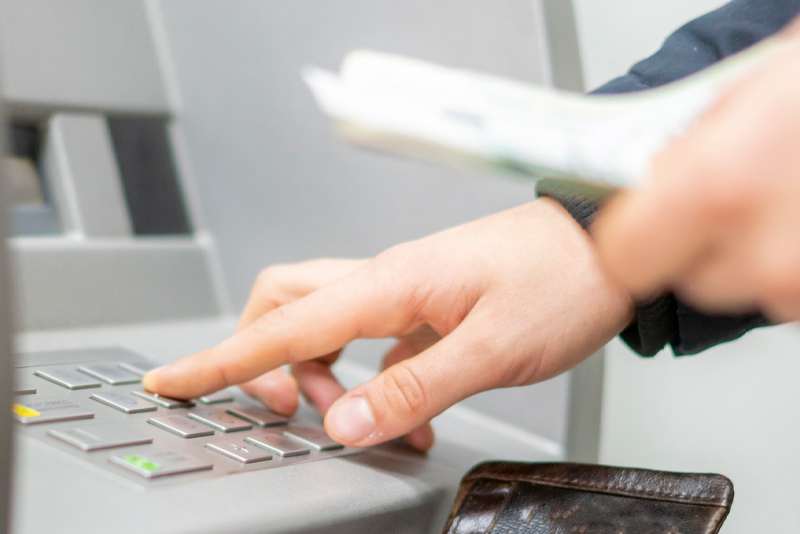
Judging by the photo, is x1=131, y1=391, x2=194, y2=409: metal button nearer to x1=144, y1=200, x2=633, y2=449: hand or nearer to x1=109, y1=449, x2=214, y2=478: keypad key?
x1=144, y1=200, x2=633, y2=449: hand

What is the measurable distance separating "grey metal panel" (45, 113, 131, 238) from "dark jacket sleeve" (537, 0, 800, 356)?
1.83ft

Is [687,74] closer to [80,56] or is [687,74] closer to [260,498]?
[260,498]

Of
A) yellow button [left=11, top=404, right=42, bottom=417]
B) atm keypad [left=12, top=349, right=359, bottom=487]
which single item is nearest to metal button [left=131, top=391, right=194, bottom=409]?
atm keypad [left=12, top=349, right=359, bottom=487]

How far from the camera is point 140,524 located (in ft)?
0.98

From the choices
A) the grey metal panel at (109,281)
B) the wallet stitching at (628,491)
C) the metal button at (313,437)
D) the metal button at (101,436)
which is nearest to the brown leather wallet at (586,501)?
the wallet stitching at (628,491)

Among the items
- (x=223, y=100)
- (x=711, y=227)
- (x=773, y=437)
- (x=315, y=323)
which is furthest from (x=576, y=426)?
(x=223, y=100)

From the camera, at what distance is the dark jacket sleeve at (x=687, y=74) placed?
51 cm

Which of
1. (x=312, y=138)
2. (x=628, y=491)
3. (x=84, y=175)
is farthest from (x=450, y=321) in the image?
(x=84, y=175)

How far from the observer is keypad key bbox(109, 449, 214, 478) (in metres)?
0.35

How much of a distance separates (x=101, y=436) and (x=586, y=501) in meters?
0.31

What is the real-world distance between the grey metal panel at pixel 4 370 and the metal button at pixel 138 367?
13.3 inches

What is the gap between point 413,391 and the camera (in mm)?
481

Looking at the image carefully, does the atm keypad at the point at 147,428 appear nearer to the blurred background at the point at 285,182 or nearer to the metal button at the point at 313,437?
the metal button at the point at 313,437

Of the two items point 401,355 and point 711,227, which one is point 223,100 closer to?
point 401,355
